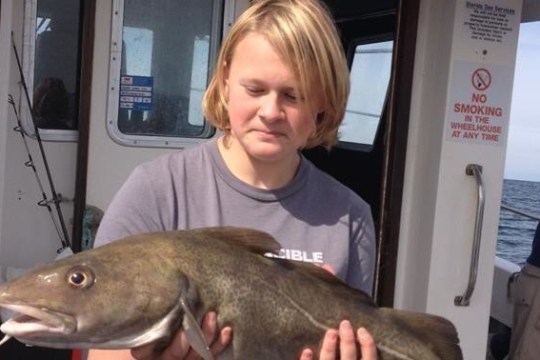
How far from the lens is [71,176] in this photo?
476cm

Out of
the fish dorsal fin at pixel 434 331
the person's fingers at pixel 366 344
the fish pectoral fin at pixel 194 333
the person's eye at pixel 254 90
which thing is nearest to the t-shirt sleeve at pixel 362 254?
the fish dorsal fin at pixel 434 331

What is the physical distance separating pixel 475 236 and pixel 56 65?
2.64 meters

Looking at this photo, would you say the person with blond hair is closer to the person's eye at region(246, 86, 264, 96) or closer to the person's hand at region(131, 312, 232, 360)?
the person's eye at region(246, 86, 264, 96)

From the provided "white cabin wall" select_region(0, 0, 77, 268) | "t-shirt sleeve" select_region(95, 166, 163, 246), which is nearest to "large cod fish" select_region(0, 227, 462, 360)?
"t-shirt sleeve" select_region(95, 166, 163, 246)

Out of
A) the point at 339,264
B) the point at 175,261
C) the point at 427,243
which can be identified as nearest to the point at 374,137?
the point at 427,243

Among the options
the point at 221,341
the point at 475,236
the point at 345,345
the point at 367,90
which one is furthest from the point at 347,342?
the point at 367,90

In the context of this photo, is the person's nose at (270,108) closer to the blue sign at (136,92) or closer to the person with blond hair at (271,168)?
the person with blond hair at (271,168)

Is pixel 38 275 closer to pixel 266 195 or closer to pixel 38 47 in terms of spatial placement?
pixel 266 195

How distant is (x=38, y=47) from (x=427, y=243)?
253 centimetres

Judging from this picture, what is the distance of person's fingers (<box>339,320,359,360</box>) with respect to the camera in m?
2.26

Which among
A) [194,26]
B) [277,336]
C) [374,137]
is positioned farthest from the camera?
[374,137]

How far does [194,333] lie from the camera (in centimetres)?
202

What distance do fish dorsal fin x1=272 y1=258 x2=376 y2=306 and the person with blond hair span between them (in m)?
0.10

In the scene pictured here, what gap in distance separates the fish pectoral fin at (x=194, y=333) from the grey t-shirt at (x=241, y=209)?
1.23 feet
